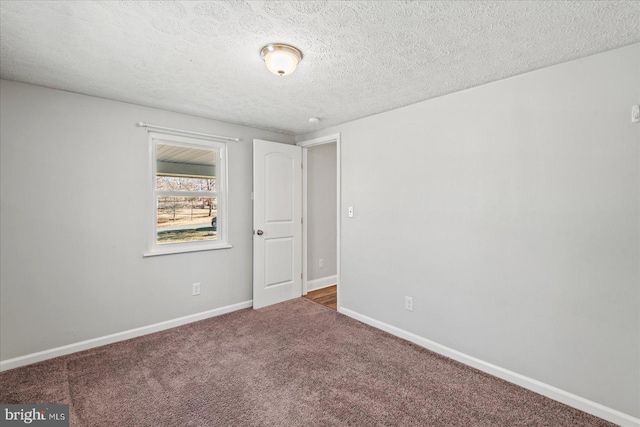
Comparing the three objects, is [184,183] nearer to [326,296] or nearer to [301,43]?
[301,43]

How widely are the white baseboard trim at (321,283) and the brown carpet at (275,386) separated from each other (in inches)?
58.9

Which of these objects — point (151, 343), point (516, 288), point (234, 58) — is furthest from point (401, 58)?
point (151, 343)

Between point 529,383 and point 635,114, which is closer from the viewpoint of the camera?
point 635,114

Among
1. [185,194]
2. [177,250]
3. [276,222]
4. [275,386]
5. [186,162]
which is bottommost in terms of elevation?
[275,386]

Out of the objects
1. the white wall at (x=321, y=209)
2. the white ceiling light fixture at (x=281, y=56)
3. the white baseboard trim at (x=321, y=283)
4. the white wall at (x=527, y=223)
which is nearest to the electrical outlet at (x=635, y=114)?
the white wall at (x=527, y=223)

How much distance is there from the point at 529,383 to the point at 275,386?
1.84m

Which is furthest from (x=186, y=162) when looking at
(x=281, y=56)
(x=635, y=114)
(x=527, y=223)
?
(x=635, y=114)

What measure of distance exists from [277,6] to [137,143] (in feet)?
7.28

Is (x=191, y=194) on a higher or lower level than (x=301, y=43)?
lower

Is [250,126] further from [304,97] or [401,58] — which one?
[401,58]

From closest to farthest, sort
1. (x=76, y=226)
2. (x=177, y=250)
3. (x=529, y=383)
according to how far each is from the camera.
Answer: (x=529, y=383) → (x=76, y=226) → (x=177, y=250)

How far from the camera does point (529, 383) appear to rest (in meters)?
2.10

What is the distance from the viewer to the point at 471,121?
7.91 ft

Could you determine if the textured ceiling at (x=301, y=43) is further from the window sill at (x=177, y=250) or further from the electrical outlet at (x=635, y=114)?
the window sill at (x=177, y=250)
